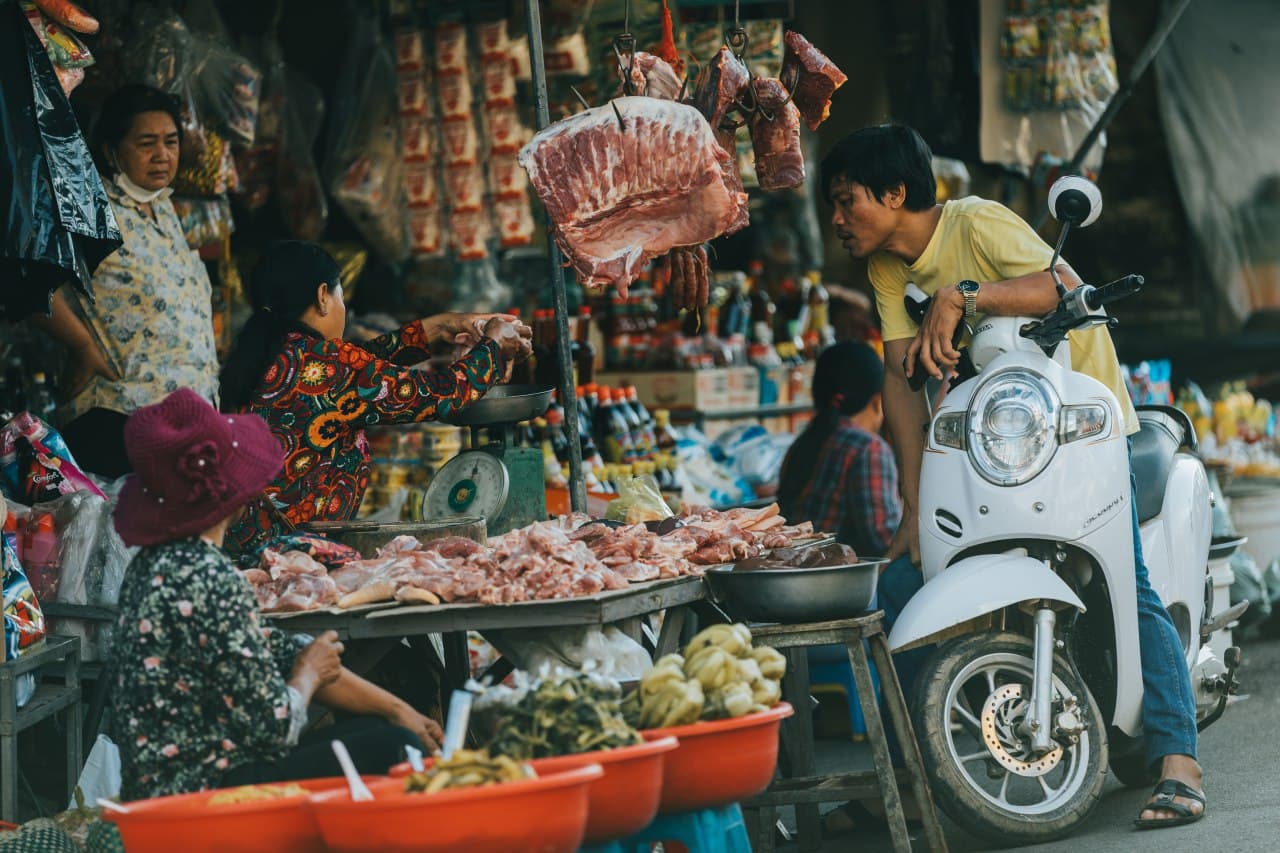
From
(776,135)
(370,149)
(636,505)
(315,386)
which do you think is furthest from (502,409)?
(370,149)

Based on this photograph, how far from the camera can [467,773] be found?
121 inches

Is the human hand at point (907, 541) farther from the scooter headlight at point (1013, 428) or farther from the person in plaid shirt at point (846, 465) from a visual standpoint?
the person in plaid shirt at point (846, 465)

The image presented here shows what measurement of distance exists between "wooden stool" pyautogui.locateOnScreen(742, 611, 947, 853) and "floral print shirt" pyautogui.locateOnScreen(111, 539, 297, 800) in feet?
4.39

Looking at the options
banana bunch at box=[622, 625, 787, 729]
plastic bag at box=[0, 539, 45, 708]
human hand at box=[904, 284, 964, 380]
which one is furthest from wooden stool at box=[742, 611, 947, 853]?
plastic bag at box=[0, 539, 45, 708]

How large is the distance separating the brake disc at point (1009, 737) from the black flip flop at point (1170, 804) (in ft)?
1.09

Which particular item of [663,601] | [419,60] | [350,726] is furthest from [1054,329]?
[419,60]

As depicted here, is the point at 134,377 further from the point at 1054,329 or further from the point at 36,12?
the point at 1054,329

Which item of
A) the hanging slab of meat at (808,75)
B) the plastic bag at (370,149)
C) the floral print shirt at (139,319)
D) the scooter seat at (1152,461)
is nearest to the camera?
the scooter seat at (1152,461)

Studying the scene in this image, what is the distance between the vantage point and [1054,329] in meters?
4.63

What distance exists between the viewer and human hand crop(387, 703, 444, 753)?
3771mm

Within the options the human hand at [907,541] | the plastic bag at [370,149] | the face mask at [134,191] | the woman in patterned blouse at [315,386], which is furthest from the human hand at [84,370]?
the human hand at [907,541]

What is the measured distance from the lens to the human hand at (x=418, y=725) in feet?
12.4

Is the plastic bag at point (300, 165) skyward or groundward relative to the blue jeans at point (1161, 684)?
skyward

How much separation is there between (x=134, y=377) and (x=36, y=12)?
1352 mm
